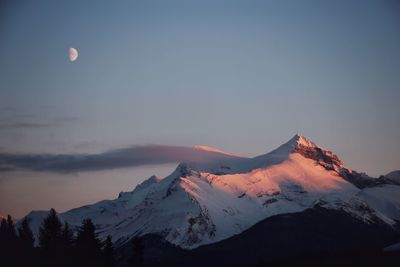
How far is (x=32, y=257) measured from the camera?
144 metres

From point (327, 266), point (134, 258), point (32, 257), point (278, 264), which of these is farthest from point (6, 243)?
point (327, 266)

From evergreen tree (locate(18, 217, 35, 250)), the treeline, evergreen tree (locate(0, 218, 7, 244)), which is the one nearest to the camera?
the treeline

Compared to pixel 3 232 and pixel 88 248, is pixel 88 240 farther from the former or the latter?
pixel 3 232

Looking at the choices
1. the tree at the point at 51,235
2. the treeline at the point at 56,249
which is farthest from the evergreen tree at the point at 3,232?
the tree at the point at 51,235

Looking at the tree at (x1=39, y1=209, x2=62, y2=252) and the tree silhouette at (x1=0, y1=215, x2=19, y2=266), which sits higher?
the tree at (x1=39, y1=209, x2=62, y2=252)

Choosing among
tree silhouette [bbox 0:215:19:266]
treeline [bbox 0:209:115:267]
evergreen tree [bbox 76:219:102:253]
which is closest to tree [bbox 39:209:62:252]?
treeline [bbox 0:209:115:267]

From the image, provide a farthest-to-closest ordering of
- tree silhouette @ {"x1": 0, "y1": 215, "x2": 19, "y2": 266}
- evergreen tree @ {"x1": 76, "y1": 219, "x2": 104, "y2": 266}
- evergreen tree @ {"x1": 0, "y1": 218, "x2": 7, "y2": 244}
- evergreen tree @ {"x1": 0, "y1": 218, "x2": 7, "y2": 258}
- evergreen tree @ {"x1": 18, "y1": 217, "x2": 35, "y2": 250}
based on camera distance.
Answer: evergreen tree @ {"x1": 0, "y1": 218, "x2": 7, "y2": 244}
evergreen tree @ {"x1": 18, "y1": 217, "x2": 35, "y2": 250}
evergreen tree @ {"x1": 0, "y1": 218, "x2": 7, "y2": 258}
tree silhouette @ {"x1": 0, "y1": 215, "x2": 19, "y2": 266}
evergreen tree @ {"x1": 76, "y1": 219, "x2": 104, "y2": 266}

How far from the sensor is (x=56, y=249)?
137 meters

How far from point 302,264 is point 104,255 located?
31537 mm

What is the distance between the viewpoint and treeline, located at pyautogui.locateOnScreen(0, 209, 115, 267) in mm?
127375

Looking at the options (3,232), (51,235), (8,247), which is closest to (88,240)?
(51,235)

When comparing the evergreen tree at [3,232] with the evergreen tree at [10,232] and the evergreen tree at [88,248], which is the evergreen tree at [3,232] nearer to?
the evergreen tree at [10,232]

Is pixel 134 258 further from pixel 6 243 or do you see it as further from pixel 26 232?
pixel 26 232

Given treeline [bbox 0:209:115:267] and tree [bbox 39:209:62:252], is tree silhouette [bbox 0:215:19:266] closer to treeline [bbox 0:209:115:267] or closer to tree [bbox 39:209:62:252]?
treeline [bbox 0:209:115:267]
